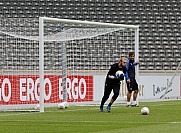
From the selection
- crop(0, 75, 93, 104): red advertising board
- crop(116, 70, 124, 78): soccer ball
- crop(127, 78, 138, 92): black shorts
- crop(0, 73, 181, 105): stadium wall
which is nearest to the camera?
crop(116, 70, 124, 78): soccer ball

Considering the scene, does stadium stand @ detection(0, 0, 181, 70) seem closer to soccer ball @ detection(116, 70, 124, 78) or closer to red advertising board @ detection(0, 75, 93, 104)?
red advertising board @ detection(0, 75, 93, 104)

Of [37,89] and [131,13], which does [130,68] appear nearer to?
[37,89]

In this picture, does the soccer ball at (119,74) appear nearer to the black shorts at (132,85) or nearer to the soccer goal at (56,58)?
the soccer goal at (56,58)

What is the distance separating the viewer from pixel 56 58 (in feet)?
84.8

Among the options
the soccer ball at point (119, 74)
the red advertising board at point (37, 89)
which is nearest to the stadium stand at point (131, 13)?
the red advertising board at point (37, 89)

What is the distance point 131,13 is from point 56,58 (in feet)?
43.5

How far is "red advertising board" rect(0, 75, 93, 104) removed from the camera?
22.8 meters

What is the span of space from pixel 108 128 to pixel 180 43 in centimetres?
A: 2457

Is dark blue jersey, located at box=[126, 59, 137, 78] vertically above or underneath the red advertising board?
above

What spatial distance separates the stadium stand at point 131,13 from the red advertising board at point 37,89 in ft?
35.4

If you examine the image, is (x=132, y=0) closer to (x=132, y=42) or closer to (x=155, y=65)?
(x=155, y=65)

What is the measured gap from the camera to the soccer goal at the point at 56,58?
22938 millimetres

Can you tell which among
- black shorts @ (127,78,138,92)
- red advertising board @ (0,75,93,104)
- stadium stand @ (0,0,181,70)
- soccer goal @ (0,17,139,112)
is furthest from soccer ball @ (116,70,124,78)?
stadium stand @ (0,0,181,70)

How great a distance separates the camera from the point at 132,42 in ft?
92.7
